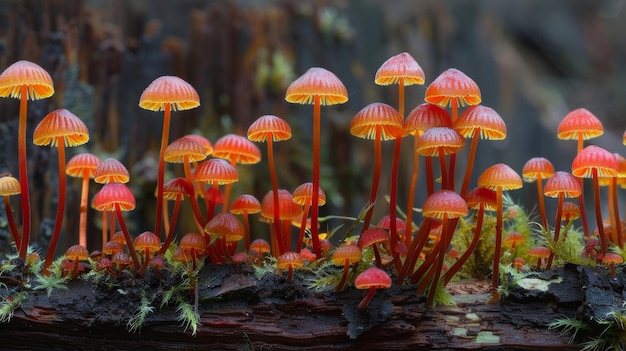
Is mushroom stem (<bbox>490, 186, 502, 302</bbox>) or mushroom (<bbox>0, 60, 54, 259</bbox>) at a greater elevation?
mushroom (<bbox>0, 60, 54, 259</bbox>)

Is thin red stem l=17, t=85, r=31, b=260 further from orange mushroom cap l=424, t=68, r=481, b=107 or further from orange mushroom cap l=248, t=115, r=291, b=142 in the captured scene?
orange mushroom cap l=424, t=68, r=481, b=107

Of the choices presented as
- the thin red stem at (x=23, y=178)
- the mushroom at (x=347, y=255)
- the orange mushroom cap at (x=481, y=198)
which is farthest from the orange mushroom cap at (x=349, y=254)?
the thin red stem at (x=23, y=178)

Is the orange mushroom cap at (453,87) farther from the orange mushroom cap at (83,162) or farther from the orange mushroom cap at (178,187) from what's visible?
the orange mushroom cap at (83,162)

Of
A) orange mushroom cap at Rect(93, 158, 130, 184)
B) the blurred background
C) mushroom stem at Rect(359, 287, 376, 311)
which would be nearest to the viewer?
mushroom stem at Rect(359, 287, 376, 311)

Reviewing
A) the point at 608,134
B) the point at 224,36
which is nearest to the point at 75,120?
the point at 224,36

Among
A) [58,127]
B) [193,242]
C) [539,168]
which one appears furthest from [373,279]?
[58,127]

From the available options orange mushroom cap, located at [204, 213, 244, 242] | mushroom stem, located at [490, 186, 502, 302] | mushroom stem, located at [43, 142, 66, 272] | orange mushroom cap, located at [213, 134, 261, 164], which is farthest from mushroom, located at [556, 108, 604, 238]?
mushroom stem, located at [43, 142, 66, 272]

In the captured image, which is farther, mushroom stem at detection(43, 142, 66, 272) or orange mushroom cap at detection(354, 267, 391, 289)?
mushroom stem at detection(43, 142, 66, 272)

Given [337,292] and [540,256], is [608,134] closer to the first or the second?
[540,256]
